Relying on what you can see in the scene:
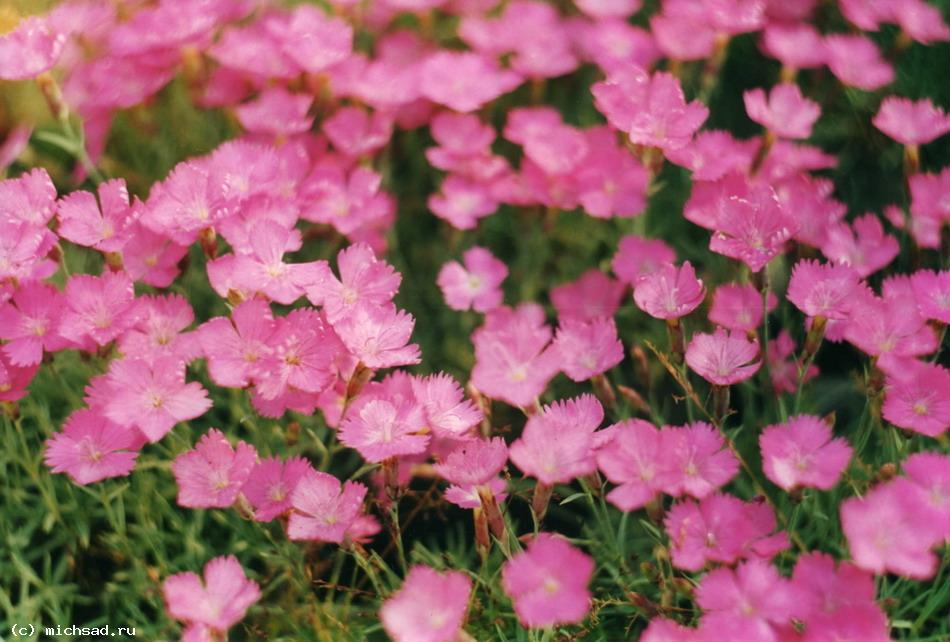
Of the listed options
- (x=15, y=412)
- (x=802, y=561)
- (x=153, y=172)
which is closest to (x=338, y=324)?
(x=15, y=412)

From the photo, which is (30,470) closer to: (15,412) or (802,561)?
(15,412)

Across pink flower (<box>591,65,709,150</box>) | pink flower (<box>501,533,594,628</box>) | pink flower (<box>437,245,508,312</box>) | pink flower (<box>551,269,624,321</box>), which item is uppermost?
pink flower (<box>591,65,709,150</box>)

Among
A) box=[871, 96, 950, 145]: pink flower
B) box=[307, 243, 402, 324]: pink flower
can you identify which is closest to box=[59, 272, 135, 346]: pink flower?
box=[307, 243, 402, 324]: pink flower

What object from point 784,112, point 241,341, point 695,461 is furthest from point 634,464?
point 784,112

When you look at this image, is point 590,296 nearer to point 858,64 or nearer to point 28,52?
point 858,64

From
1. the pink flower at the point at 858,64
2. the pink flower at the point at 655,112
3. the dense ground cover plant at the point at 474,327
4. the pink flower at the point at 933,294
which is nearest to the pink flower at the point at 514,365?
the dense ground cover plant at the point at 474,327

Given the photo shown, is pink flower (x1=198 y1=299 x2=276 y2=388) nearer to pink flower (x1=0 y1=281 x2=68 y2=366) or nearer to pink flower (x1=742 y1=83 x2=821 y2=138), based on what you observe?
pink flower (x1=0 y1=281 x2=68 y2=366)
